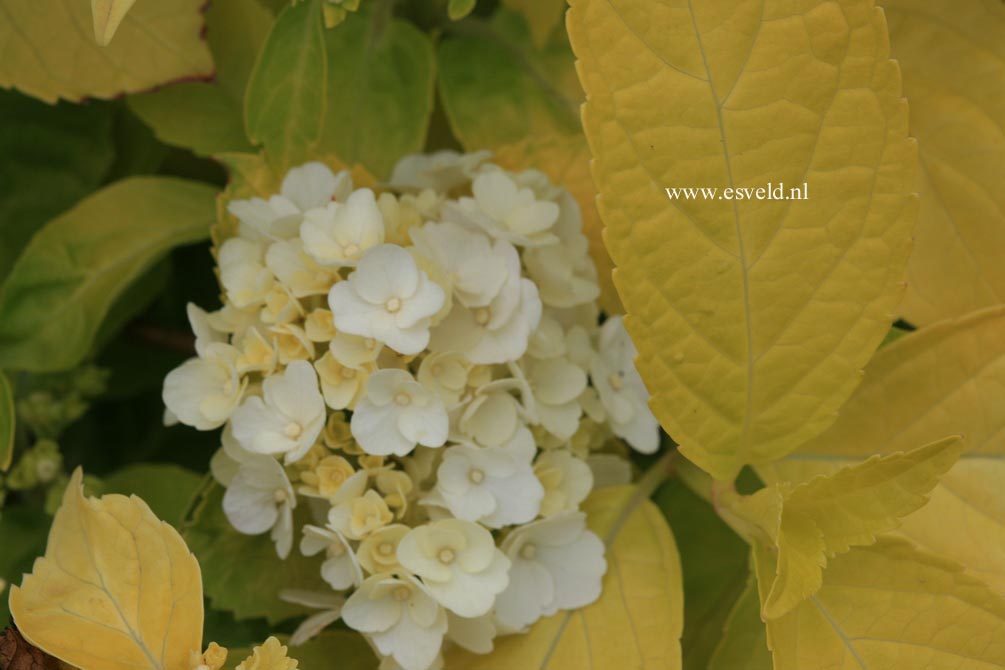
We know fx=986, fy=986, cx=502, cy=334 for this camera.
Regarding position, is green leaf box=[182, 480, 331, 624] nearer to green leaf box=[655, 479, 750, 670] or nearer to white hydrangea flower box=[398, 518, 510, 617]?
white hydrangea flower box=[398, 518, 510, 617]

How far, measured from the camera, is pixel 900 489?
0.48 m

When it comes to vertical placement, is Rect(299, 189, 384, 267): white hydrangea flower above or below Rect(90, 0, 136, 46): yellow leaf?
below

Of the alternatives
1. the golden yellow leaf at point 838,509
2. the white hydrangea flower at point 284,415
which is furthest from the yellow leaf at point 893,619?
the white hydrangea flower at point 284,415

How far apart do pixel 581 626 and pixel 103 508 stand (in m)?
0.27

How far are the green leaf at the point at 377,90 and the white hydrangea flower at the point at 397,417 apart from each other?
0.25 m

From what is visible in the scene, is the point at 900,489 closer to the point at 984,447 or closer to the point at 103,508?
the point at 984,447

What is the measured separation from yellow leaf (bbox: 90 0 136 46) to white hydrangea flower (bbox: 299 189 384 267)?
0.14 m

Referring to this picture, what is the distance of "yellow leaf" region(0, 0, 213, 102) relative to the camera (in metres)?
0.64

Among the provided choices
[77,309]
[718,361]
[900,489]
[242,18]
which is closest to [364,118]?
[242,18]

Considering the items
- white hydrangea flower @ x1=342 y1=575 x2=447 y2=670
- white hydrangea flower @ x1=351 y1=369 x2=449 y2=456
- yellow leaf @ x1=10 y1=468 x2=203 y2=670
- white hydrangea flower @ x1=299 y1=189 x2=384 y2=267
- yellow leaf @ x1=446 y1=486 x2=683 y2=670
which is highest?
white hydrangea flower @ x1=299 y1=189 x2=384 y2=267

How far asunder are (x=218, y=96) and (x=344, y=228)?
251 millimetres

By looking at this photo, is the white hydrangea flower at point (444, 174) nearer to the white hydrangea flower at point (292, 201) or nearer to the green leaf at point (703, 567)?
the white hydrangea flower at point (292, 201)

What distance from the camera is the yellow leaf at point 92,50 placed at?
25.3 inches

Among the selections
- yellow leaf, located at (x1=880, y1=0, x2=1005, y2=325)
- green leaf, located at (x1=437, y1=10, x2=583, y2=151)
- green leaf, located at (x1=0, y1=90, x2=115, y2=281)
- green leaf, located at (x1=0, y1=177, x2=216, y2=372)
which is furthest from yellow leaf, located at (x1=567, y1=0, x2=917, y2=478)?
green leaf, located at (x1=0, y1=90, x2=115, y2=281)
